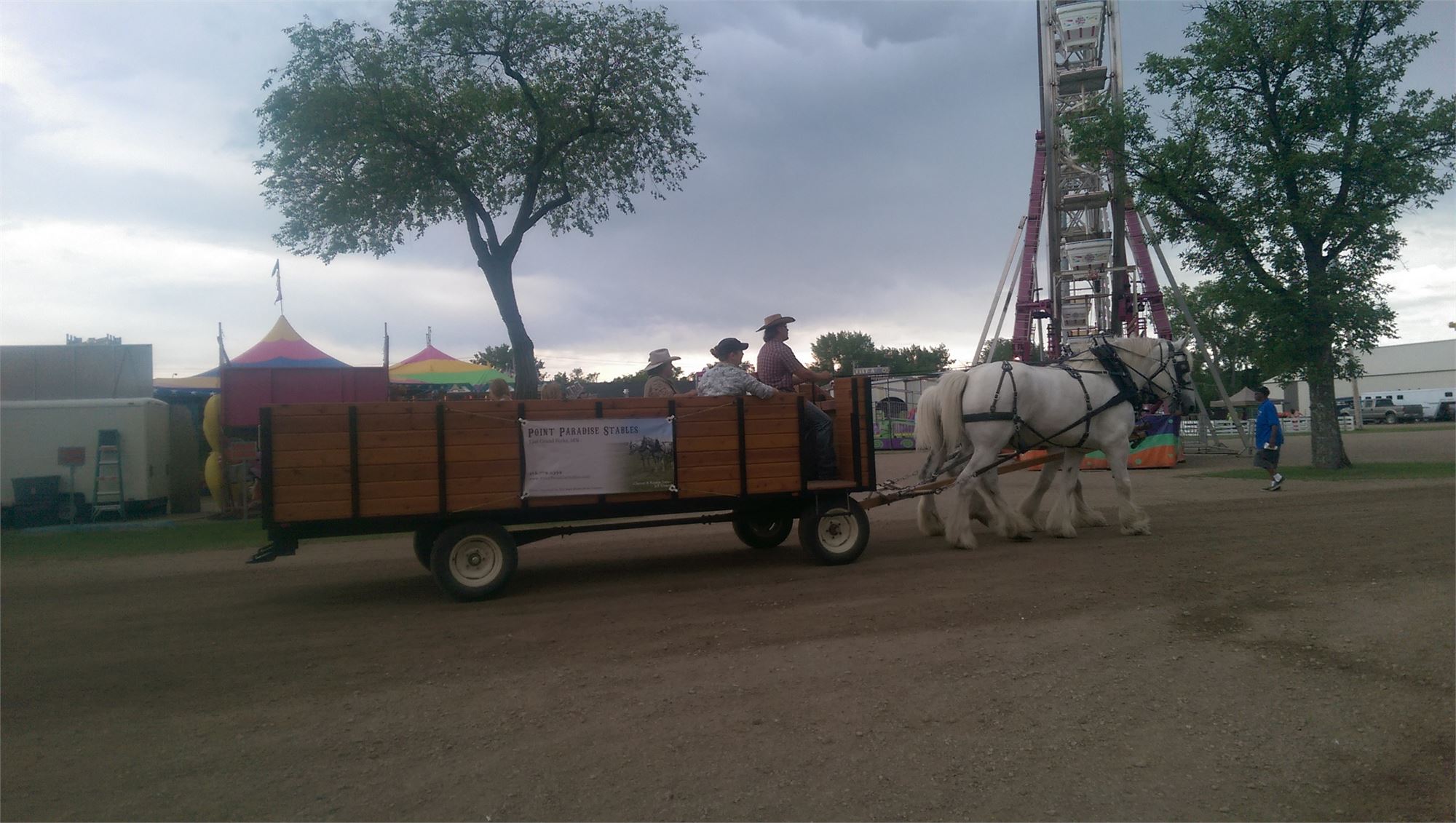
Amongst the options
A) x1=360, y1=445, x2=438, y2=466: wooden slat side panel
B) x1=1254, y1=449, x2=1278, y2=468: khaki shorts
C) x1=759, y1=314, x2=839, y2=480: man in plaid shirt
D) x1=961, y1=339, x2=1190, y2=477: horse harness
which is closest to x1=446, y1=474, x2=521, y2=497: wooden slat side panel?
x1=360, y1=445, x2=438, y2=466: wooden slat side panel

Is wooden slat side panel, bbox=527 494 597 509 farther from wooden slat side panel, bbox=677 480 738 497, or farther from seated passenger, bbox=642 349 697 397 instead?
seated passenger, bbox=642 349 697 397

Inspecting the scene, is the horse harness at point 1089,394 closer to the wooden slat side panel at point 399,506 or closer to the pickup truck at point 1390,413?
the wooden slat side panel at point 399,506

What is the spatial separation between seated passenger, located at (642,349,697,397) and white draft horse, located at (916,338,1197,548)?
2.70 meters

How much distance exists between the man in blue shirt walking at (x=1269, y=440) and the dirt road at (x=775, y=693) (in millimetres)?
5601

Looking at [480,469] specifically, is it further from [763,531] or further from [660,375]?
[763,531]

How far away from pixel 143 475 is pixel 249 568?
23.5ft

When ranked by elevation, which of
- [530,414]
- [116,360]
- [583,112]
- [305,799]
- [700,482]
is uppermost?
[583,112]

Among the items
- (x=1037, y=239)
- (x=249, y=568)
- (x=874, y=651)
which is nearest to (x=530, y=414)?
(x=874, y=651)

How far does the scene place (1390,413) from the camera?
4725 centimetres

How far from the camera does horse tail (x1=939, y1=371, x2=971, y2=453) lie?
28.0 ft

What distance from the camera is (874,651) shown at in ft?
16.4

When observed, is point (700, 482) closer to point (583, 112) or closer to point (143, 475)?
point (583, 112)

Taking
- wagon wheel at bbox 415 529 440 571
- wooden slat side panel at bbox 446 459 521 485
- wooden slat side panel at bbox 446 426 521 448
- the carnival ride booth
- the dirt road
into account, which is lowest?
the dirt road

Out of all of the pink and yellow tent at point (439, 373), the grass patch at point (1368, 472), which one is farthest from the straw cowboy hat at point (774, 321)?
the pink and yellow tent at point (439, 373)
